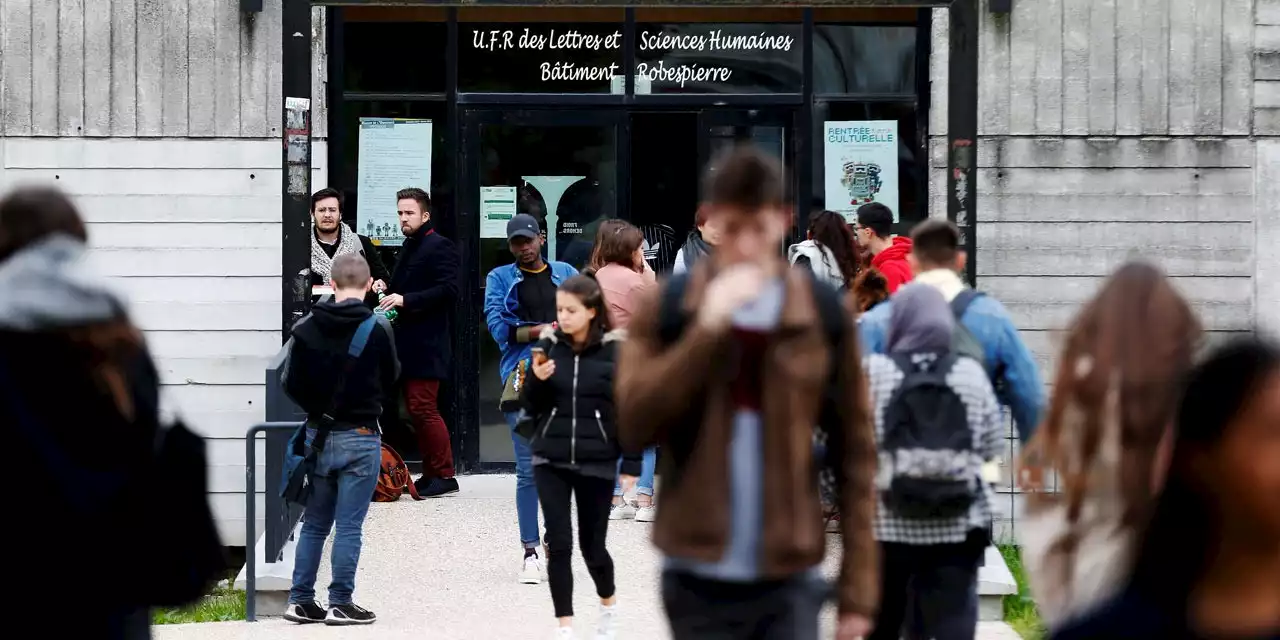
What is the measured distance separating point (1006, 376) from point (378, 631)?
3.35 metres

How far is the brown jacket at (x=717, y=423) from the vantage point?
3703 millimetres

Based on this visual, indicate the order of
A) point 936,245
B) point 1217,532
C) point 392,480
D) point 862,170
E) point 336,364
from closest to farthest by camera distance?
point 1217,532 < point 936,245 < point 336,364 < point 392,480 < point 862,170

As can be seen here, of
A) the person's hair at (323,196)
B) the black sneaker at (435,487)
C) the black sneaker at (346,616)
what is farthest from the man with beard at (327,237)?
the black sneaker at (346,616)

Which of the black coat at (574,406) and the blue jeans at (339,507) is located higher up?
the black coat at (574,406)

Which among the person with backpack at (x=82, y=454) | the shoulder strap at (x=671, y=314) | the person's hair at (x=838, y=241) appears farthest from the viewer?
the person's hair at (x=838, y=241)

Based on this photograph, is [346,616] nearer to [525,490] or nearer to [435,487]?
[525,490]

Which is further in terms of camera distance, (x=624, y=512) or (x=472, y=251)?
(x=472, y=251)

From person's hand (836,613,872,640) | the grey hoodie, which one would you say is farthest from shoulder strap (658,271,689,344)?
the grey hoodie

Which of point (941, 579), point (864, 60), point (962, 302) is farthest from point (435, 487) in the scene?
point (941, 579)

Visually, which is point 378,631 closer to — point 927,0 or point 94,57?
point 927,0

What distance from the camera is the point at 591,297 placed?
6.80m

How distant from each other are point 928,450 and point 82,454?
102 inches

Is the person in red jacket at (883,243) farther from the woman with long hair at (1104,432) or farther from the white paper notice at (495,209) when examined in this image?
the woman with long hair at (1104,432)

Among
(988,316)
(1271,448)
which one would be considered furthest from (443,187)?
(1271,448)
